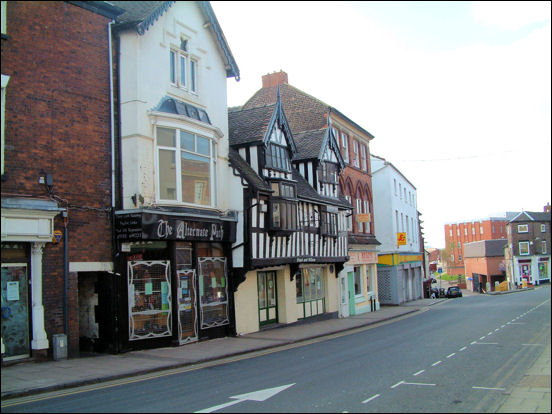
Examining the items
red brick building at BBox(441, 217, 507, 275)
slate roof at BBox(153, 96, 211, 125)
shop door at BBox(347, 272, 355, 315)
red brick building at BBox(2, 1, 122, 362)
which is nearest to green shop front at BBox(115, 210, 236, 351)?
red brick building at BBox(2, 1, 122, 362)

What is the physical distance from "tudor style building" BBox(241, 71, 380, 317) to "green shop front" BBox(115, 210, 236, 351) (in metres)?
11.8

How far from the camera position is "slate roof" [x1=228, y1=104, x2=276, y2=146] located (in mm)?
21047

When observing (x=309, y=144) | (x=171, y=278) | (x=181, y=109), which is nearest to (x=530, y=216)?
(x=171, y=278)

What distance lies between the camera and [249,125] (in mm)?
21812

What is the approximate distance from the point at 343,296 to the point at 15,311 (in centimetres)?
1973

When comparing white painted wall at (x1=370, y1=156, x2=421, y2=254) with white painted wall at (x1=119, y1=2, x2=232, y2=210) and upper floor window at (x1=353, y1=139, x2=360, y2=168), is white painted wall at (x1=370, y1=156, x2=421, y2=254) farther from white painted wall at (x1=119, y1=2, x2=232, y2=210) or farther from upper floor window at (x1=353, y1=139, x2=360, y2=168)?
white painted wall at (x1=119, y1=2, x2=232, y2=210)

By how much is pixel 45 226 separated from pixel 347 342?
1027 cm

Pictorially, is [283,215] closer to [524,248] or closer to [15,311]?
[524,248]

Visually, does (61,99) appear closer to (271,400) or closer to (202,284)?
(202,284)

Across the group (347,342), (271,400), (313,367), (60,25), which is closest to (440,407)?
(271,400)

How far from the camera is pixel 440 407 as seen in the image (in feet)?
26.4

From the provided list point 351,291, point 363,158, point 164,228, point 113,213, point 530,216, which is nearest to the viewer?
point 530,216

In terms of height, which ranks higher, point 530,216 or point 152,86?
point 152,86

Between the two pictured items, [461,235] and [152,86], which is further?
[461,235]
